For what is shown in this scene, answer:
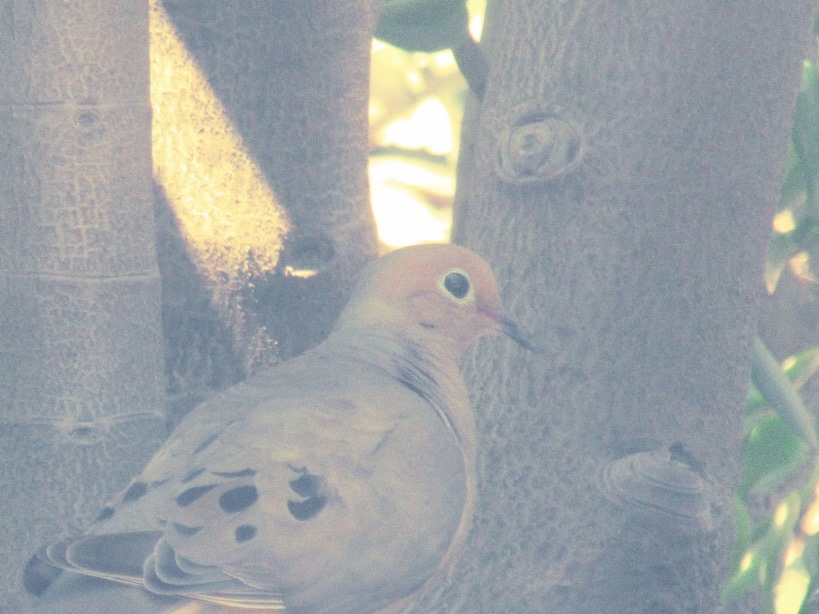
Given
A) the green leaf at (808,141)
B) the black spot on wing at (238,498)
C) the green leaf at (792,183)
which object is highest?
the green leaf at (808,141)

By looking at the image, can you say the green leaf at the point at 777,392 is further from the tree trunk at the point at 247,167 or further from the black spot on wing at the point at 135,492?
the black spot on wing at the point at 135,492

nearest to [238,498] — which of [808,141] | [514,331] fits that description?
[514,331]

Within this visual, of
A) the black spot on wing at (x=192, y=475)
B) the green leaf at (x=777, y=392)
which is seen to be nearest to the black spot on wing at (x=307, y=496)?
the black spot on wing at (x=192, y=475)

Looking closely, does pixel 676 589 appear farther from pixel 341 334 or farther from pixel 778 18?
pixel 778 18

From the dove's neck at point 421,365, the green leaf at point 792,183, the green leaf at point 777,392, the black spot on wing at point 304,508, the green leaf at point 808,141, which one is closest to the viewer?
the black spot on wing at point 304,508

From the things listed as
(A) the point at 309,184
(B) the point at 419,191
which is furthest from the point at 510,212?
(B) the point at 419,191

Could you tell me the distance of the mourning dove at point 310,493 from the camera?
147 cm

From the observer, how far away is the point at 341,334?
74.3 inches

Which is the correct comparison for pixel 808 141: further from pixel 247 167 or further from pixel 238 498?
pixel 238 498

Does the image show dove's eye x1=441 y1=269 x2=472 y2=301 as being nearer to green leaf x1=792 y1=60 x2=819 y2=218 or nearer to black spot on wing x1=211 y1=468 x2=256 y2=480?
black spot on wing x1=211 y1=468 x2=256 y2=480

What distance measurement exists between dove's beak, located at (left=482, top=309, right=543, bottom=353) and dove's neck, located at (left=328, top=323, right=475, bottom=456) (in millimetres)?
102

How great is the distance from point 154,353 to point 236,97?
415 millimetres

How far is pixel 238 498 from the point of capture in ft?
5.00

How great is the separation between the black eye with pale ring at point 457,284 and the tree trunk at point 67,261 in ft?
1.51
